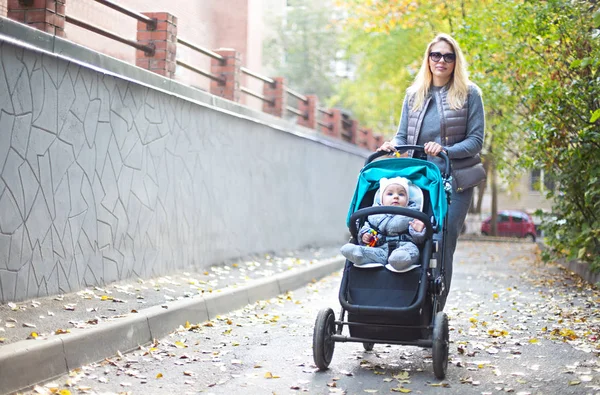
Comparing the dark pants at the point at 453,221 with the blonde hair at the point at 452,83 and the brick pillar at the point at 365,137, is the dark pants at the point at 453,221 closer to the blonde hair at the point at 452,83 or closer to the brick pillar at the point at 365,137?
the blonde hair at the point at 452,83

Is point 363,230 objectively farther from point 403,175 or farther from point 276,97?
point 276,97

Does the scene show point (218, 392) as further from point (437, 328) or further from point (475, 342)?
point (475, 342)

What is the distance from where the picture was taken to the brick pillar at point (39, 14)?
23.8 ft

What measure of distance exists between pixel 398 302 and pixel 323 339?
568mm

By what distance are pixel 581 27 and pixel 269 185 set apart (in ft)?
19.5

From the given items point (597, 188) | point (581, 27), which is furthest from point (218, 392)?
point (581, 27)

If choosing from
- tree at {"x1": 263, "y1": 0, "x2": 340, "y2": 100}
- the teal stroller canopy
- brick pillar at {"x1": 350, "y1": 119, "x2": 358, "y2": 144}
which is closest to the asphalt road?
the teal stroller canopy

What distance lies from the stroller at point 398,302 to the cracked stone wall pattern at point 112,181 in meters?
2.90

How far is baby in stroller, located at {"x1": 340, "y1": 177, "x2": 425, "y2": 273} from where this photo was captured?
17.2 feet

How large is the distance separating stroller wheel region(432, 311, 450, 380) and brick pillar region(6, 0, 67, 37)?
4.60m

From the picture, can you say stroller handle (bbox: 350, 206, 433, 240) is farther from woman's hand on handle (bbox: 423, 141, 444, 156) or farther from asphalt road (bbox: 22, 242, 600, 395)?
asphalt road (bbox: 22, 242, 600, 395)

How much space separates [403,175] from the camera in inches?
226

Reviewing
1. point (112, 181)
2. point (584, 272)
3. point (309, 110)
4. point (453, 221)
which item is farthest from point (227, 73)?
point (453, 221)

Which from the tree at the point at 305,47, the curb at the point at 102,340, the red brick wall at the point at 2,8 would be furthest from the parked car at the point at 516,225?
the red brick wall at the point at 2,8
